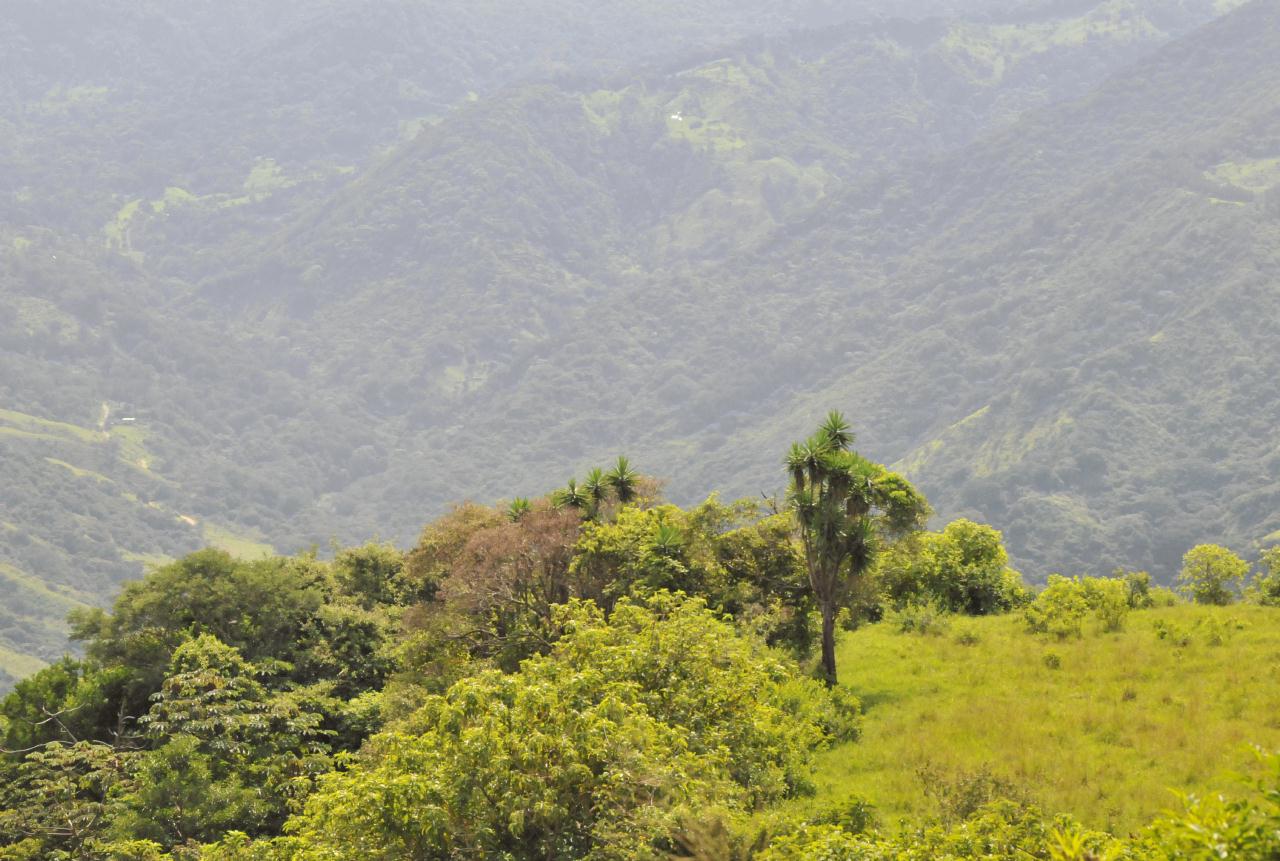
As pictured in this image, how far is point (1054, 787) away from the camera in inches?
1277

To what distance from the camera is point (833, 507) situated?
1709 inches

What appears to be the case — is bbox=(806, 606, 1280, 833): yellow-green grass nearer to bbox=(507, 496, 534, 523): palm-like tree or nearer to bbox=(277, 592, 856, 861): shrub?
bbox=(277, 592, 856, 861): shrub

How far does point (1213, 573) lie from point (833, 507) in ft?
68.7

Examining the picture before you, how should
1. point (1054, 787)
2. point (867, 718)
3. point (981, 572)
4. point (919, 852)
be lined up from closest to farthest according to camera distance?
point (919, 852) → point (1054, 787) → point (867, 718) → point (981, 572)

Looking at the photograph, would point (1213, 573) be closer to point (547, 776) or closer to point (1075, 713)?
point (1075, 713)

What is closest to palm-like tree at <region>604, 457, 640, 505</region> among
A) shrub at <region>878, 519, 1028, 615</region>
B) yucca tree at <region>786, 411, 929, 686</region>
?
shrub at <region>878, 519, 1028, 615</region>

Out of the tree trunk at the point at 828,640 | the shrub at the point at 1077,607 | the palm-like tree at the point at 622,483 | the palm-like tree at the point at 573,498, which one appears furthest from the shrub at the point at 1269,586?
the palm-like tree at the point at 573,498

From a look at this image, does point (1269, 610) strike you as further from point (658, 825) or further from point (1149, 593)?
point (658, 825)

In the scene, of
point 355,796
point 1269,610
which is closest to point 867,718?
point 1269,610

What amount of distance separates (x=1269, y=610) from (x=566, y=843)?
33.6 metres

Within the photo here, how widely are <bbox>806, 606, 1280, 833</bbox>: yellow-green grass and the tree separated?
200 inches

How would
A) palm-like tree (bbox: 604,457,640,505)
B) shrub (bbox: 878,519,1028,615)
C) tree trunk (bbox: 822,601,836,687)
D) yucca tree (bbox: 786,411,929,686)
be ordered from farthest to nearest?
1. shrub (bbox: 878,519,1028,615)
2. palm-like tree (bbox: 604,457,640,505)
3. tree trunk (bbox: 822,601,836,687)
4. yucca tree (bbox: 786,411,929,686)

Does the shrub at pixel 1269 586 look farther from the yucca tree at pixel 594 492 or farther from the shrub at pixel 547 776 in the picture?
the shrub at pixel 547 776

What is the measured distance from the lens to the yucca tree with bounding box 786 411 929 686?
43.2 meters
